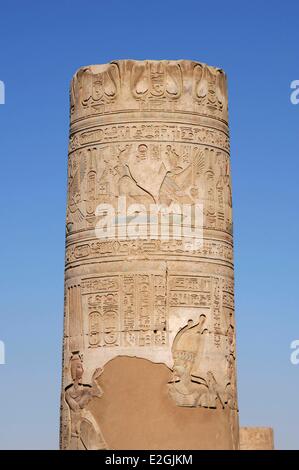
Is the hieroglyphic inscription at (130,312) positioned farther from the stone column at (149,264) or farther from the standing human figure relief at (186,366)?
the standing human figure relief at (186,366)

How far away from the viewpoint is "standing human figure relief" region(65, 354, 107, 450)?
15.8 meters

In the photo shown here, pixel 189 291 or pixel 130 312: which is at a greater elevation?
pixel 189 291

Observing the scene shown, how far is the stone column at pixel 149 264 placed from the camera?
1579cm

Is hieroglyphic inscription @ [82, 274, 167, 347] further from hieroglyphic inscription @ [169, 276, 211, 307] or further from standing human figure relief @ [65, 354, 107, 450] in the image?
standing human figure relief @ [65, 354, 107, 450]

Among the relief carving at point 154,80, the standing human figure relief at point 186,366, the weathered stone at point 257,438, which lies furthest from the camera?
the weathered stone at point 257,438

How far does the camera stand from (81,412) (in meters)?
16.0

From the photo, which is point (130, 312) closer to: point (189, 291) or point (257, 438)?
point (189, 291)

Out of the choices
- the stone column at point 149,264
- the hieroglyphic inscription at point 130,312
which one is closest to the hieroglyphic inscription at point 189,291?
the stone column at point 149,264

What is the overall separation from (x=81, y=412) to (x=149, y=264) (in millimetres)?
2227

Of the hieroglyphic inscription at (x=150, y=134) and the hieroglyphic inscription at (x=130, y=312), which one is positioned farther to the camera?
the hieroglyphic inscription at (x=150, y=134)

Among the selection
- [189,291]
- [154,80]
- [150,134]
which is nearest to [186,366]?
[189,291]

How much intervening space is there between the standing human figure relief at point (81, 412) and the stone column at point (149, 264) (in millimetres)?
15

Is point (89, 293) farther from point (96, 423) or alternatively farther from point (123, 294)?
point (96, 423)
